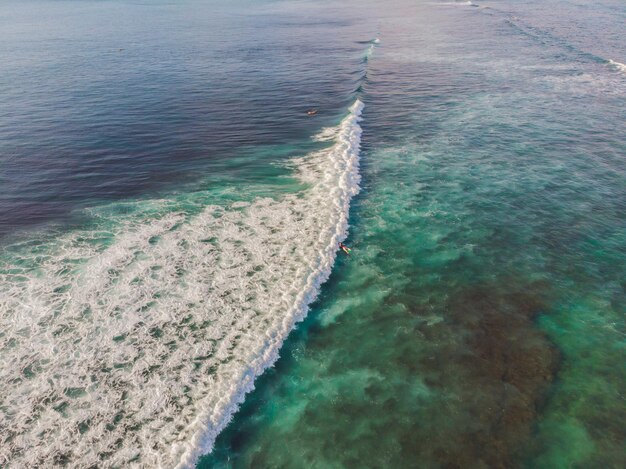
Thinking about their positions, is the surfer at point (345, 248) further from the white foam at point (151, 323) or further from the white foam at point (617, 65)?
the white foam at point (617, 65)

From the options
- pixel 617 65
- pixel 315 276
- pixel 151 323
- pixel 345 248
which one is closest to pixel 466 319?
pixel 315 276

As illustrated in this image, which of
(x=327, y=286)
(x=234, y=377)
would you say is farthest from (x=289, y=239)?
(x=234, y=377)

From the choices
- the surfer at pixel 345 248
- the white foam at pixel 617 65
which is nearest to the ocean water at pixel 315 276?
the surfer at pixel 345 248

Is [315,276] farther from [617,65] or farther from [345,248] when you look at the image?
[617,65]

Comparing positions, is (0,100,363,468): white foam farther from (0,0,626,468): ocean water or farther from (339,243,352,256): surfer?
(339,243,352,256): surfer

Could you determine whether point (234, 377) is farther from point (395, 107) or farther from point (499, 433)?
point (395, 107)

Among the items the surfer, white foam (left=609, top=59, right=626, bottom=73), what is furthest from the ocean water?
white foam (left=609, top=59, right=626, bottom=73)
